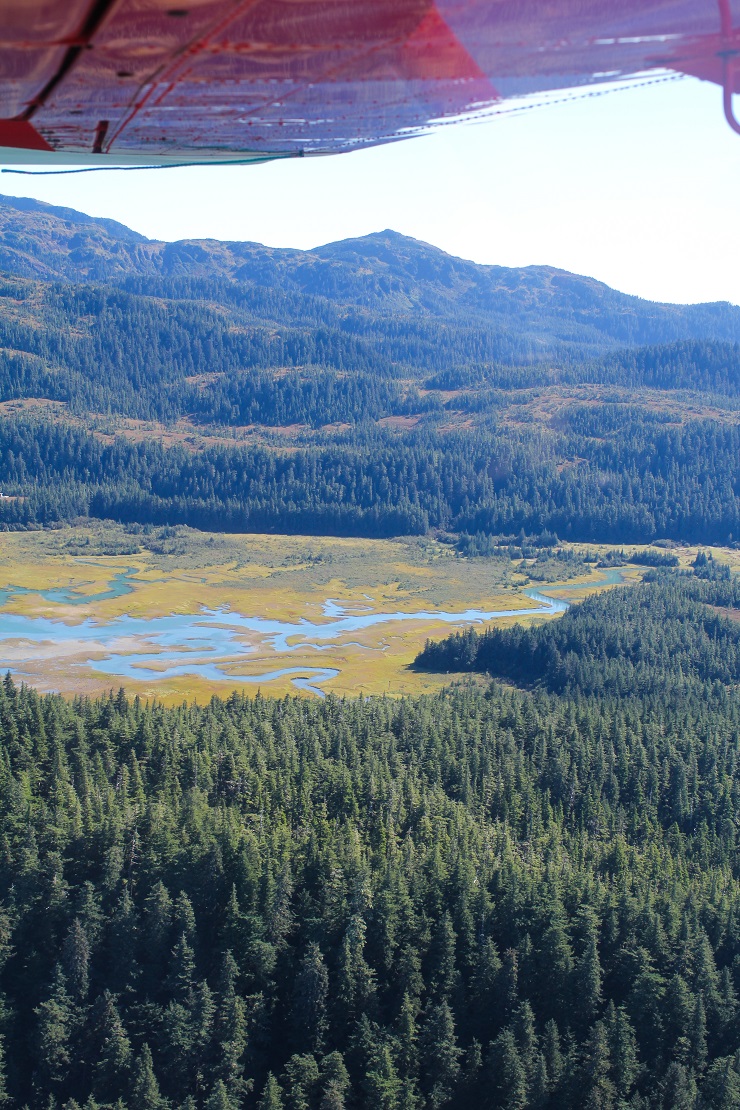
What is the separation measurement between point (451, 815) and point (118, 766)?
722 inches

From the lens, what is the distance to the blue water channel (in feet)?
311

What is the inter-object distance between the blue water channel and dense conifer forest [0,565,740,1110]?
31303 millimetres

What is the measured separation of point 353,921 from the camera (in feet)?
144

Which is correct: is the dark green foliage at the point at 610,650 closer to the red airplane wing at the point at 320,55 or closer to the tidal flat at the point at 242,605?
the tidal flat at the point at 242,605

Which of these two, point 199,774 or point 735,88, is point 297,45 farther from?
point 199,774

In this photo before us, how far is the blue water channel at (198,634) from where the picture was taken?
94.9 metres

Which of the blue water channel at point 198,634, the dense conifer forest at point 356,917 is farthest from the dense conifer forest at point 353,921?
the blue water channel at point 198,634

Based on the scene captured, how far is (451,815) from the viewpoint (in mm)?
55844

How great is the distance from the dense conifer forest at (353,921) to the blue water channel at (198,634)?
31.3 metres

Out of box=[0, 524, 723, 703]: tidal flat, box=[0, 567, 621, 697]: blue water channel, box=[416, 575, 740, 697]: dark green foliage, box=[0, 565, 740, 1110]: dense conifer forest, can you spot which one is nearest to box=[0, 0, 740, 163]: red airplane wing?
box=[0, 565, 740, 1110]: dense conifer forest

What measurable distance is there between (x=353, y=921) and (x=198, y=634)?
69.6 meters

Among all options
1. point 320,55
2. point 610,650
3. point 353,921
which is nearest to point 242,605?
point 610,650

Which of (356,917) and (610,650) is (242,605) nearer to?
(610,650)

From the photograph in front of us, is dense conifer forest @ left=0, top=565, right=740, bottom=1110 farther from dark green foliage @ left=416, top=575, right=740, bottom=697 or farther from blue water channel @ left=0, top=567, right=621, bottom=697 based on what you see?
blue water channel @ left=0, top=567, right=621, bottom=697
